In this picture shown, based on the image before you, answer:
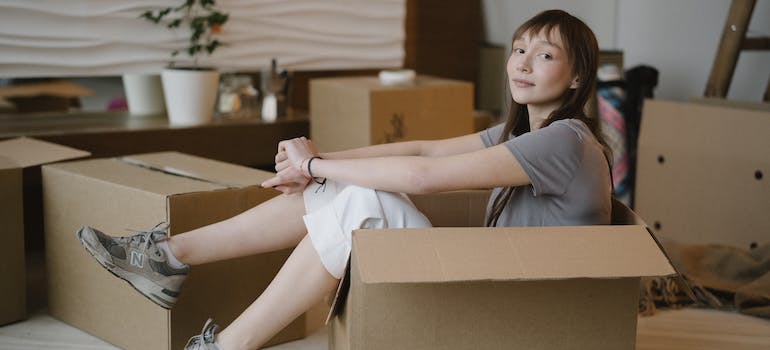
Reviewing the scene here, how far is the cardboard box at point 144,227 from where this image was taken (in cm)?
193

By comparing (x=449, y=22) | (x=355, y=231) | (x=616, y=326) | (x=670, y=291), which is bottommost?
(x=670, y=291)

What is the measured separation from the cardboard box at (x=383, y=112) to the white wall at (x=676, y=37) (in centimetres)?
95

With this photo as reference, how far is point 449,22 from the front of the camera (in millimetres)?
3955

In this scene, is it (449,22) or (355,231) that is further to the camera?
(449,22)

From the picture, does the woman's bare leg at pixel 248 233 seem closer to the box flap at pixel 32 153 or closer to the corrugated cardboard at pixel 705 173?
the box flap at pixel 32 153

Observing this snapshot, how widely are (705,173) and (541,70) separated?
130 centimetres

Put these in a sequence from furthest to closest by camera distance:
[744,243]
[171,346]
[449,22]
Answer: [449,22] → [744,243] → [171,346]

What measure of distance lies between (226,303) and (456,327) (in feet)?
2.33

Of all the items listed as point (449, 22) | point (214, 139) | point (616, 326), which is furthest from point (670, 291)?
point (449, 22)

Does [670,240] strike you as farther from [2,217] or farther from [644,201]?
[2,217]

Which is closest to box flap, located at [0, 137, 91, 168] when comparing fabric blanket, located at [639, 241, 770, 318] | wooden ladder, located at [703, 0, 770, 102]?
fabric blanket, located at [639, 241, 770, 318]

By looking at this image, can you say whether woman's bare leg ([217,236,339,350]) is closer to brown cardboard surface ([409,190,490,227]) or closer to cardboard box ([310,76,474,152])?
brown cardboard surface ([409,190,490,227])

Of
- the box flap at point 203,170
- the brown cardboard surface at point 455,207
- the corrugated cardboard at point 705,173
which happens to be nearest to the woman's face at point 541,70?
the brown cardboard surface at point 455,207

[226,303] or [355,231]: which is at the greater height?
[355,231]
